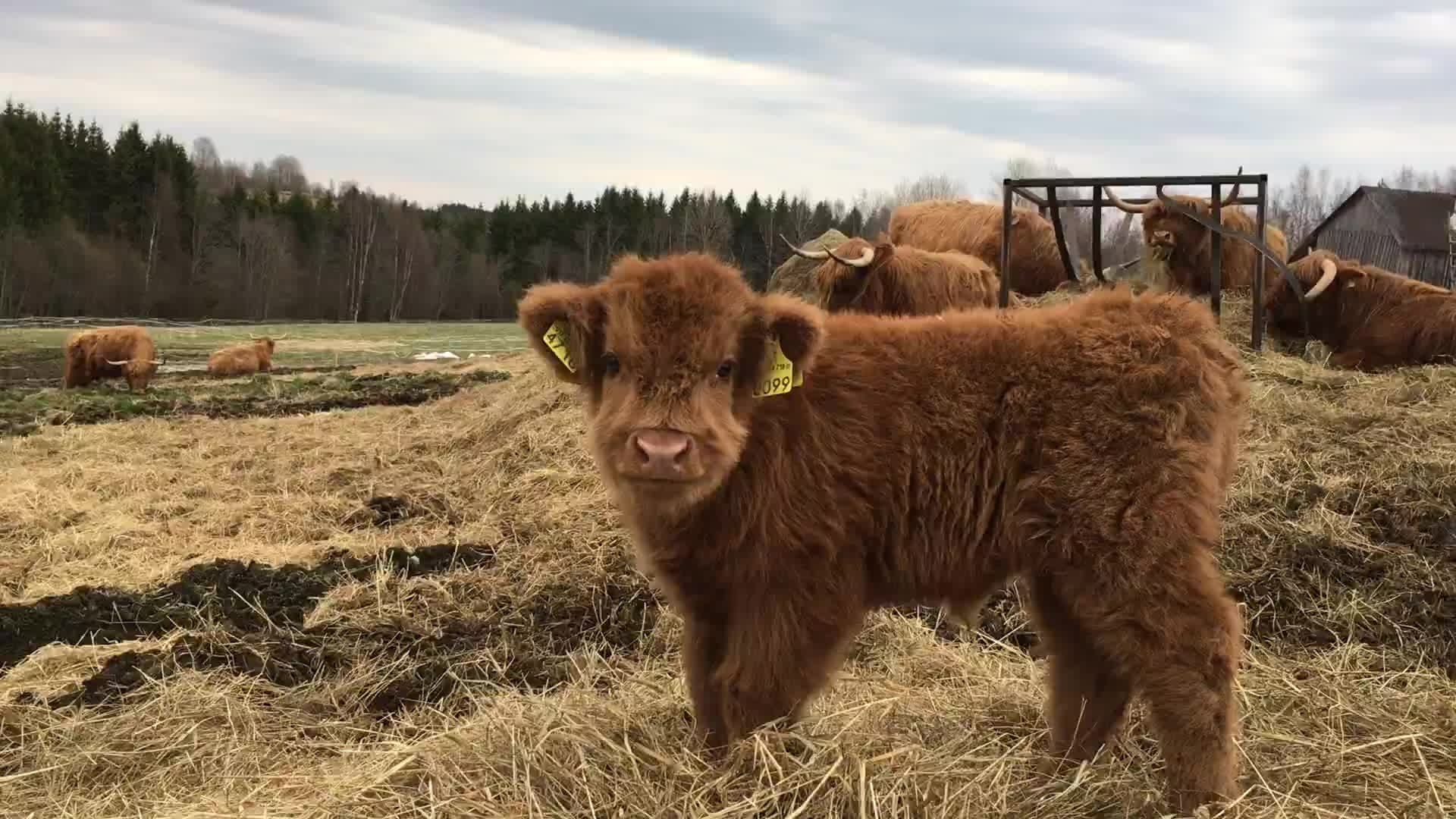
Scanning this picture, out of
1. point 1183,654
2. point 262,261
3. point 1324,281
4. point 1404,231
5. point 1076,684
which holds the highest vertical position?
point 1404,231

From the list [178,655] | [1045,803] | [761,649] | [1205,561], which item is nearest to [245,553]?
[178,655]

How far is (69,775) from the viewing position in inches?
139

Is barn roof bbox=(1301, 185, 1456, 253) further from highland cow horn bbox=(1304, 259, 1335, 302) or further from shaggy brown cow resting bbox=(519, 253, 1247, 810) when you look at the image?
shaggy brown cow resting bbox=(519, 253, 1247, 810)

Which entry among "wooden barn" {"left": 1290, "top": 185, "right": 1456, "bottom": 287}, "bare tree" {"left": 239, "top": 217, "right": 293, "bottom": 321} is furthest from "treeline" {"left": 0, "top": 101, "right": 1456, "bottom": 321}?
"wooden barn" {"left": 1290, "top": 185, "right": 1456, "bottom": 287}

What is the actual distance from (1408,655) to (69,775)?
229 inches

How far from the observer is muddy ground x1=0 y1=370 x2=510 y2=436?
40.4 feet

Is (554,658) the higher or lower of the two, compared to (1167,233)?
lower

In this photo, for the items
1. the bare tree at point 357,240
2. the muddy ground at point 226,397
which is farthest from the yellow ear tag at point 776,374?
the bare tree at point 357,240

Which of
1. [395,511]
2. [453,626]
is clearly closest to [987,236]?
[395,511]

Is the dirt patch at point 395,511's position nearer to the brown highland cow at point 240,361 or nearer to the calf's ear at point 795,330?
the calf's ear at point 795,330

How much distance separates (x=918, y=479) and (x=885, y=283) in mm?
A: 7669

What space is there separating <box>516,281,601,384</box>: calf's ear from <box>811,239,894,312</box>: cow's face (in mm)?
7303

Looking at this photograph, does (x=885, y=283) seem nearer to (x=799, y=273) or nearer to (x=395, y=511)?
(x=799, y=273)

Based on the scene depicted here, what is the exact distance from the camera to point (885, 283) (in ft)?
34.4
